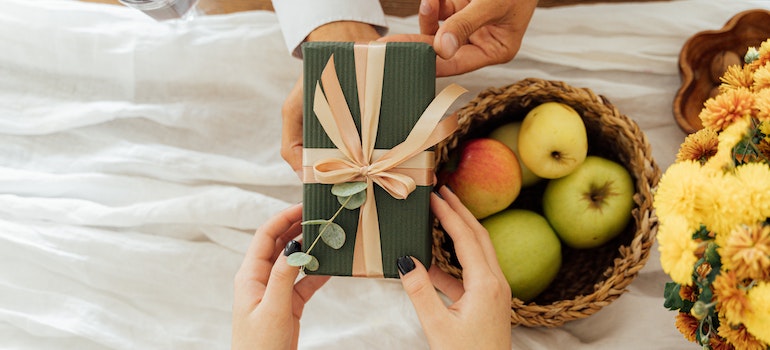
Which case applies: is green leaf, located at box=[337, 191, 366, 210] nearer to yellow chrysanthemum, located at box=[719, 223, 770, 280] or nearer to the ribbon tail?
the ribbon tail

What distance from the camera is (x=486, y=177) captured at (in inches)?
30.8

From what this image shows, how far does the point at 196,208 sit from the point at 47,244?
28 centimetres

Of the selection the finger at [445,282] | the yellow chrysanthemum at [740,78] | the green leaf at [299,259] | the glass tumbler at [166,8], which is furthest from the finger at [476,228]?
the glass tumbler at [166,8]

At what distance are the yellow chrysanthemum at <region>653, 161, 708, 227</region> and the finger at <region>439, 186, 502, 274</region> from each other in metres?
0.25

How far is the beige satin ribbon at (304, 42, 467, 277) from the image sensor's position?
24.3 inches

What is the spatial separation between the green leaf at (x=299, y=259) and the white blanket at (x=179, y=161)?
32 centimetres

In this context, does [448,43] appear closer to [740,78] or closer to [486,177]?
[486,177]

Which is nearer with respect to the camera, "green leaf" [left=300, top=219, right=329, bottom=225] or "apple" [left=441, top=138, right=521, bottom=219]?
"green leaf" [left=300, top=219, right=329, bottom=225]

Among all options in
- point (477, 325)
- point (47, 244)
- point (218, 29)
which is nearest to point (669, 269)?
point (477, 325)

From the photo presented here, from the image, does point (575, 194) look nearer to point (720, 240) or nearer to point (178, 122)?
point (720, 240)

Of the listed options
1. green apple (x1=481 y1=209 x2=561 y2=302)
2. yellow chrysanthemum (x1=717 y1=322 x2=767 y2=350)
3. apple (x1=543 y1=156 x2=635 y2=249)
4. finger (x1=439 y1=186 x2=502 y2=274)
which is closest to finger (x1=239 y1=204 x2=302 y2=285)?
finger (x1=439 y1=186 x2=502 y2=274)

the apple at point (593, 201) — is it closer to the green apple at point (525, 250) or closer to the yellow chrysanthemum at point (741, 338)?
the green apple at point (525, 250)

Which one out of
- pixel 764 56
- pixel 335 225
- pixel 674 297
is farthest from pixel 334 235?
pixel 764 56

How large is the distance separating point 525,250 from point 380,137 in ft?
1.02
